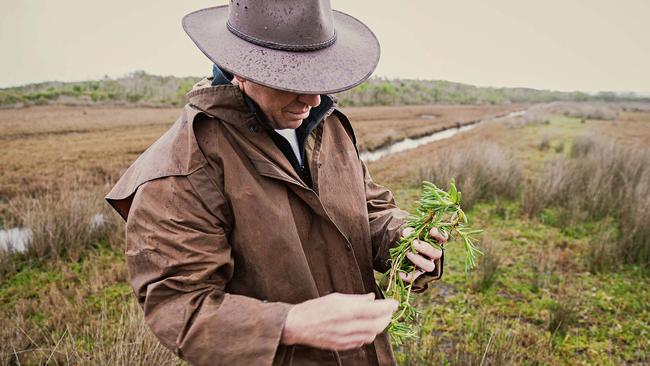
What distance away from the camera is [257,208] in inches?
54.9

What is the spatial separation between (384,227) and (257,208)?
0.71 metres

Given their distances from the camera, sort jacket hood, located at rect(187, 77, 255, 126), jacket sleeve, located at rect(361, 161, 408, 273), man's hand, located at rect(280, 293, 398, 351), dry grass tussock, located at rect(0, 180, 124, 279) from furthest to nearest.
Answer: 1. dry grass tussock, located at rect(0, 180, 124, 279)
2. jacket sleeve, located at rect(361, 161, 408, 273)
3. jacket hood, located at rect(187, 77, 255, 126)
4. man's hand, located at rect(280, 293, 398, 351)

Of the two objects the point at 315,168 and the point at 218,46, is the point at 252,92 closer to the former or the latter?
the point at 218,46

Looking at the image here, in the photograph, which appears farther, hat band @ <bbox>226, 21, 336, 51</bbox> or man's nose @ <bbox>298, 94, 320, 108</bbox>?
man's nose @ <bbox>298, 94, 320, 108</bbox>

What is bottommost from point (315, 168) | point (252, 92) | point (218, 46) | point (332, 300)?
point (332, 300)

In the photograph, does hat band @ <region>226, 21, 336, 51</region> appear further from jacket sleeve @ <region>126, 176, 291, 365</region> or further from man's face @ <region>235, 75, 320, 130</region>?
jacket sleeve @ <region>126, 176, 291, 365</region>

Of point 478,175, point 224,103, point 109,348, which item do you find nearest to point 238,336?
point 224,103

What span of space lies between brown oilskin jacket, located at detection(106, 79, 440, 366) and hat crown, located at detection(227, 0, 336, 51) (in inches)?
8.7

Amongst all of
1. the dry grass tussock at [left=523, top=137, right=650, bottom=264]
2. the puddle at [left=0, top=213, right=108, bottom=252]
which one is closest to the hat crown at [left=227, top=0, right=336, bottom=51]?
the puddle at [left=0, top=213, right=108, bottom=252]

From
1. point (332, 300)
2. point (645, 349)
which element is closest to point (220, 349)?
point (332, 300)

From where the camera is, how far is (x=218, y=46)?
133cm

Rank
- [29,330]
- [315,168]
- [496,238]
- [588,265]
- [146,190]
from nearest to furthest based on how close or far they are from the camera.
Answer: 1. [146,190]
2. [315,168]
3. [29,330]
4. [588,265]
5. [496,238]

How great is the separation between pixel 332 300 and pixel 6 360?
3.59 metres

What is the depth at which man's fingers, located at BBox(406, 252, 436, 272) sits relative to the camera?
160 centimetres
